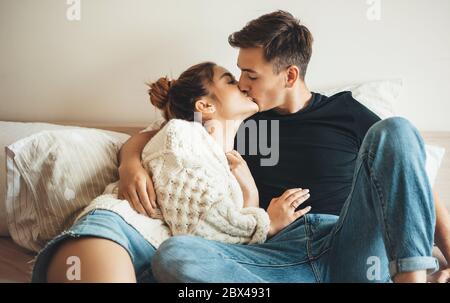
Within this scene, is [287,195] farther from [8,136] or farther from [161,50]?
[8,136]

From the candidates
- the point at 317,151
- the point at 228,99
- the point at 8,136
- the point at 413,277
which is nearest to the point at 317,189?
the point at 317,151

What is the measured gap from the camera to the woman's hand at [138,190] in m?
1.05

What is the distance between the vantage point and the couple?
85 cm

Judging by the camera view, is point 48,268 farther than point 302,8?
No

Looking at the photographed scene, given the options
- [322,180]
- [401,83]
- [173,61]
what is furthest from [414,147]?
[173,61]

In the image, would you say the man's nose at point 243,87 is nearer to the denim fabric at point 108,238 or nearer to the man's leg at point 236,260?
the man's leg at point 236,260

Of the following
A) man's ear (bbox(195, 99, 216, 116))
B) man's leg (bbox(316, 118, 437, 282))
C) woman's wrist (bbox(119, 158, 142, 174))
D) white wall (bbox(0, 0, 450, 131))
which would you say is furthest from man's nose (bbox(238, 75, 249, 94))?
man's leg (bbox(316, 118, 437, 282))

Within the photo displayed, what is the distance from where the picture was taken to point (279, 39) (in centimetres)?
132

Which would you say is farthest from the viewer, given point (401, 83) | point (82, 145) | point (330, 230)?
point (401, 83)

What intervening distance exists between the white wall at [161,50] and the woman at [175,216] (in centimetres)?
28

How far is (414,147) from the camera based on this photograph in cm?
86

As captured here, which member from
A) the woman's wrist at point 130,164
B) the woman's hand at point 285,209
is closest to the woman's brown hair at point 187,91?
the woman's wrist at point 130,164
